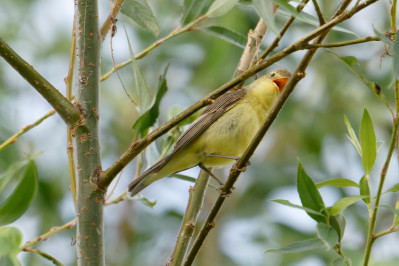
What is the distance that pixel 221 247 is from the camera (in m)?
5.39

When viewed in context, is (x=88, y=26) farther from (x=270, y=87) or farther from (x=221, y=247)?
(x=221, y=247)

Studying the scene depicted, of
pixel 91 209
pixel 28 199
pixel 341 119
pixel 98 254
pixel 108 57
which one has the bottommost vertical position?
pixel 98 254

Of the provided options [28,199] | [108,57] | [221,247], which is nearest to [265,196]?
[221,247]

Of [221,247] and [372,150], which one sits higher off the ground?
[221,247]

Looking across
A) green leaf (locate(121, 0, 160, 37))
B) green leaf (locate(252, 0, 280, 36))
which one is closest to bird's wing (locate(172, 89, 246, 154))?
green leaf (locate(121, 0, 160, 37))

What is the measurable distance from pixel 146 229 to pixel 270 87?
2.79m

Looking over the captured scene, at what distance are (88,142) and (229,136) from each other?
1.21m

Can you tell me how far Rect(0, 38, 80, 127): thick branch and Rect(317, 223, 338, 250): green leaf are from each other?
0.80m

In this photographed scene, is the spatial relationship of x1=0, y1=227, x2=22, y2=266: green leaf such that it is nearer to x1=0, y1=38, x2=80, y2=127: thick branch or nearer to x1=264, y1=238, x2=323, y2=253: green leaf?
x1=0, y1=38, x2=80, y2=127: thick branch

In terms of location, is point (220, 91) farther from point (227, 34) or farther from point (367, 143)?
point (227, 34)

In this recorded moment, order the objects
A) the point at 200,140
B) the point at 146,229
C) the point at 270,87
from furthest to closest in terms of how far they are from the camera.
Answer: the point at 146,229
the point at 270,87
the point at 200,140

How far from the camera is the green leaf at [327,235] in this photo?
4.88 feet

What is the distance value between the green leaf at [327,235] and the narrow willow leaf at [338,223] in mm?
16

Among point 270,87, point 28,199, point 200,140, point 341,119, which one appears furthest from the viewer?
point 341,119
